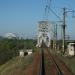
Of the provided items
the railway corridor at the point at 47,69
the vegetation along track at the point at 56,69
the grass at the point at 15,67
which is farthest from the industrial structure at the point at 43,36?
the vegetation along track at the point at 56,69

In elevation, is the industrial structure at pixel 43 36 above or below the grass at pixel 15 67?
above

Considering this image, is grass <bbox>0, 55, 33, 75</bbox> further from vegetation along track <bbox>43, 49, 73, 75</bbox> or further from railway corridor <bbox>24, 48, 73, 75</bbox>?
vegetation along track <bbox>43, 49, 73, 75</bbox>

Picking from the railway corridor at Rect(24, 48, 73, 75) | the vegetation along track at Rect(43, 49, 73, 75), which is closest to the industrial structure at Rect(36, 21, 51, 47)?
the railway corridor at Rect(24, 48, 73, 75)

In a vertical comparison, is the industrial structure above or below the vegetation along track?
above

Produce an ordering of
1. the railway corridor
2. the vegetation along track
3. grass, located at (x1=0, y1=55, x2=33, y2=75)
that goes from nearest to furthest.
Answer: the vegetation along track, the railway corridor, grass, located at (x1=0, y1=55, x2=33, y2=75)

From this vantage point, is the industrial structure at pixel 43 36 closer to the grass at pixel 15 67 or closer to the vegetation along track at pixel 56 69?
the grass at pixel 15 67

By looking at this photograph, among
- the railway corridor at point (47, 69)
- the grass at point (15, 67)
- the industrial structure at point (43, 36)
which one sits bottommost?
the grass at point (15, 67)

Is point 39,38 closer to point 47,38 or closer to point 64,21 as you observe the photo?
point 47,38

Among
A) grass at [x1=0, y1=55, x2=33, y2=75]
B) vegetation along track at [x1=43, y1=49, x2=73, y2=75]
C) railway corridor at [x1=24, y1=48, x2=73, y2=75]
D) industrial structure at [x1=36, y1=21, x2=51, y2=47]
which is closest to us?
vegetation along track at [x1=43, y1=49, x2=73, y2=75]

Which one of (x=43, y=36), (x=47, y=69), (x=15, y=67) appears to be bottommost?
(x=15, y=67)

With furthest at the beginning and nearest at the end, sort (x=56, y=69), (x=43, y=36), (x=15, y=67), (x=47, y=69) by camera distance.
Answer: (x=43, y=36) < (x=15, y=67) < (x=47, y=69) < (x=56, y=69)

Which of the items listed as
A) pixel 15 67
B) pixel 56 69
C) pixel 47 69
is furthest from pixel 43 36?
pixel 56 69

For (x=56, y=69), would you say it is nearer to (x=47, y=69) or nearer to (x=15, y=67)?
(x=47, y=69)

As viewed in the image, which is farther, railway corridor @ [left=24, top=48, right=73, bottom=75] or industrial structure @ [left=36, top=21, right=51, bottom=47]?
industrial structure @ [left=36, top=21, right=51, bottom=47]
